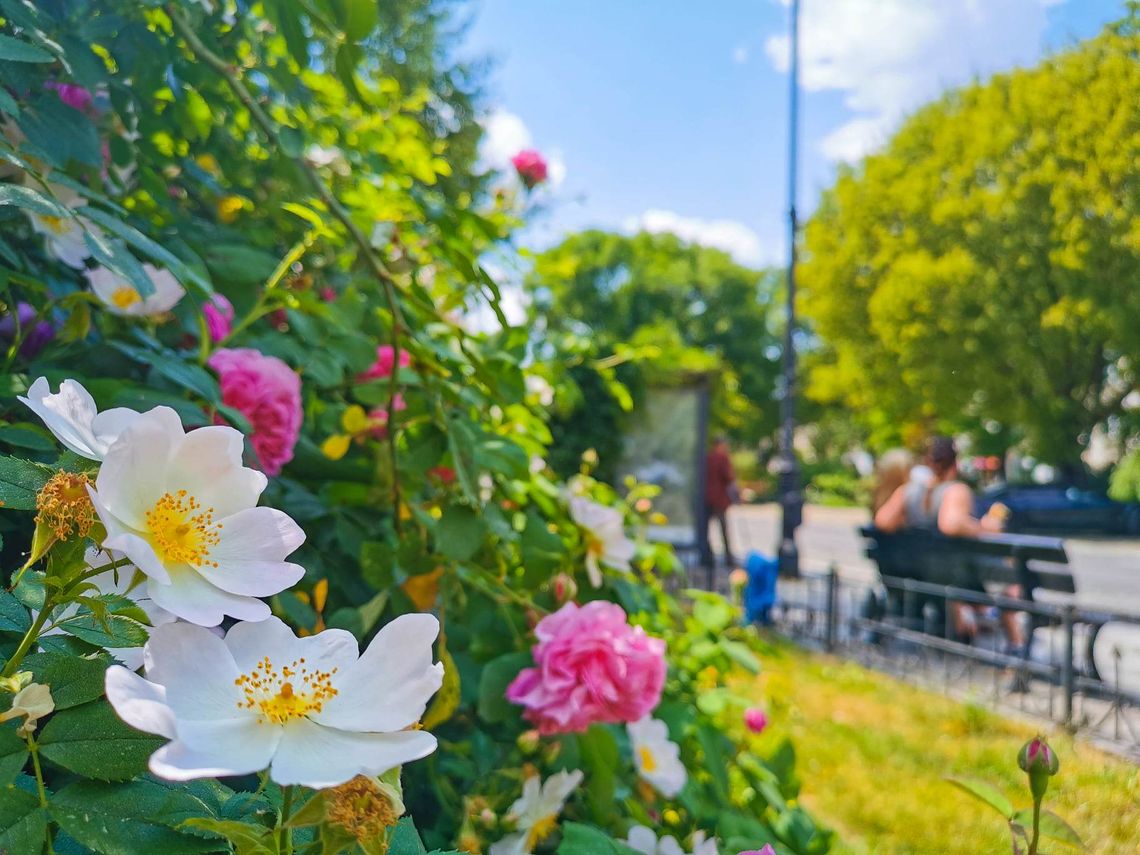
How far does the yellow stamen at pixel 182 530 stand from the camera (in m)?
0.39

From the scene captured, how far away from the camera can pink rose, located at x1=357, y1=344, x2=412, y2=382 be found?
1.04 m

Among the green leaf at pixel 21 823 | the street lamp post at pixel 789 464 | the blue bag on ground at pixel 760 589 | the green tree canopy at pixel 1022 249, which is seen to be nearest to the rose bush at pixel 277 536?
the green leaf at pixel 21 823

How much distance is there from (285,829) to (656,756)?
2.66 ft

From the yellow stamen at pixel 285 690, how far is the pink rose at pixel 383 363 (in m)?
0.65

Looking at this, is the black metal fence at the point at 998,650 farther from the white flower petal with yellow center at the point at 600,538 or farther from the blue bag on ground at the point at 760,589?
the white flower petal with yellow center at the point at 600,538

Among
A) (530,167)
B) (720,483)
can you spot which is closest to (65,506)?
(530,167)

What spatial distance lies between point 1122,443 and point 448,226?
94cm

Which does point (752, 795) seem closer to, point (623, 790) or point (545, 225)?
point (623, 790)

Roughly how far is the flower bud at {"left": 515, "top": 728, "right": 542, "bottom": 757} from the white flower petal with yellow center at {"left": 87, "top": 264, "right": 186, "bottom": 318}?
59 cm

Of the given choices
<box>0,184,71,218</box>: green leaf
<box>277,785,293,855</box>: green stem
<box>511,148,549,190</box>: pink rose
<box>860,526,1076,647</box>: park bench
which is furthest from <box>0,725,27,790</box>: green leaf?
<box>860,526,1076,647</box>: park bench

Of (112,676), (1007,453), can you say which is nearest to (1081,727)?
(1007,453)

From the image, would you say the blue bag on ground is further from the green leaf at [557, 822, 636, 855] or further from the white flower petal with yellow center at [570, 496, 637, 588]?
the green leaf at [557, 822, 636, 855]

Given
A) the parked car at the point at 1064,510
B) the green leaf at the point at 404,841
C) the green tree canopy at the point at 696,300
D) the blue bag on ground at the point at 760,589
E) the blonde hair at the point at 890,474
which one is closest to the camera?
the green leaf at the point at 404,841

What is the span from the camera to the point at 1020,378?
1232 millimetres
